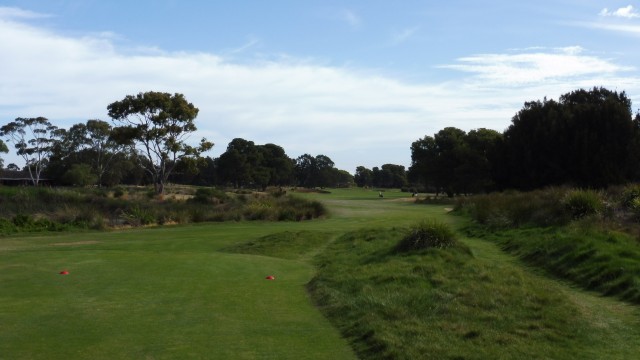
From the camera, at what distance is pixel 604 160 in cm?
4194

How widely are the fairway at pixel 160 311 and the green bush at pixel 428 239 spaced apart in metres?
2.79

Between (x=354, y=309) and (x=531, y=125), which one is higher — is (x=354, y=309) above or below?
below

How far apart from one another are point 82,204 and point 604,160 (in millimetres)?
36364

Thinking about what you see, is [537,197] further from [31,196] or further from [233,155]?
[233,155]

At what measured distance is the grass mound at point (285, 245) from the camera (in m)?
20.0

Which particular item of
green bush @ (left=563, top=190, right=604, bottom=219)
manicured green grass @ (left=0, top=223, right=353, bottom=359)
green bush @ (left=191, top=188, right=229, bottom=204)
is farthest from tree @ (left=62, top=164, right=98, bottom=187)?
green bush @ (left=563, top=190, right=604, bottom=219)

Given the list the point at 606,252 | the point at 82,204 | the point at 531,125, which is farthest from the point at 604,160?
the point at 82,204

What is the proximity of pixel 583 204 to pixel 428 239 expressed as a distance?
7693mm

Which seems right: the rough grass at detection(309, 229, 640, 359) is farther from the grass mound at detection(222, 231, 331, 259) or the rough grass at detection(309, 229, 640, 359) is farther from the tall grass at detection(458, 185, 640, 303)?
the grass mound at detection(222, 231, 331, 259)

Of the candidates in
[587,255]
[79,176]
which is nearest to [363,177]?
[79,176]

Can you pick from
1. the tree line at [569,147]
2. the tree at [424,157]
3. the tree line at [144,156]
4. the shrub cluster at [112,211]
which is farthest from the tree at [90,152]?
the tree line at [569,147]

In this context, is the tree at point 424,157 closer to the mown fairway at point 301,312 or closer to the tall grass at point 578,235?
the tall grass at point 578,235

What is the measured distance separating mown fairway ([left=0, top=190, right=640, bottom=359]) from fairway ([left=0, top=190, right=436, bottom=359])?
3 centimetres

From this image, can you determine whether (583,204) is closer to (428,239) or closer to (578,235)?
(578,235)
